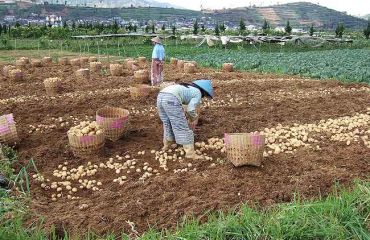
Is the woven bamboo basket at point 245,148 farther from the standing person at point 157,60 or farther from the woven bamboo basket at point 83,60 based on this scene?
the woven bamboo basket at point 83,60

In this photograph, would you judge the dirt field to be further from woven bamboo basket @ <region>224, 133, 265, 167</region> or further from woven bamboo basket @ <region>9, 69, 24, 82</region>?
woven bamboo basket @ <region>9, 69, 24, 82</region>

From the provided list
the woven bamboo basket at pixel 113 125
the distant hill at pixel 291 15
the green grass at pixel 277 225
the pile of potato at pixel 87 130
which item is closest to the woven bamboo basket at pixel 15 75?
the woven bamboo basket at pixel 113 125

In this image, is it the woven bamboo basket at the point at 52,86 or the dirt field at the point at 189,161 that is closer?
the dirt field at the point at 189,161

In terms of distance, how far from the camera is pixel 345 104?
30.0ft

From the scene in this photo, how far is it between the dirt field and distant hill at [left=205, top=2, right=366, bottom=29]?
107 metres

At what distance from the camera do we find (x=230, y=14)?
122688 mm

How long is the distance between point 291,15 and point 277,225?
128779mm

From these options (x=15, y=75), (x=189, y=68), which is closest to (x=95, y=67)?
(x=15, y=75)

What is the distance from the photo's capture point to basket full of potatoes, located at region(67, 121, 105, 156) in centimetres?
602

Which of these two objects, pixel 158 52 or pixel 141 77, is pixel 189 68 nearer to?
pixel 141 77

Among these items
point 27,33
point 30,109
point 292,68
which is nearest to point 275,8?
point 27,33

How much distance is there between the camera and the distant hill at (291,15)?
11500cm

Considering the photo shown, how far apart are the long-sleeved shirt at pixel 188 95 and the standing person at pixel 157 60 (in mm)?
4527

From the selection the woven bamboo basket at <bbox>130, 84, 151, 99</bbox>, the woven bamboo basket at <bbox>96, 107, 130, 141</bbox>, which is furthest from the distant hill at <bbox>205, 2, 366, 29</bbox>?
the woven bamboo basket at <bbox>96, 107, 130, 141</bbox>
